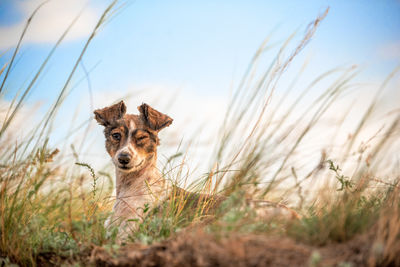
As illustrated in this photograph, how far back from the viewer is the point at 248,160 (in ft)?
12.1

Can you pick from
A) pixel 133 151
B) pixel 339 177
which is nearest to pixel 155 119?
pixel 133 151

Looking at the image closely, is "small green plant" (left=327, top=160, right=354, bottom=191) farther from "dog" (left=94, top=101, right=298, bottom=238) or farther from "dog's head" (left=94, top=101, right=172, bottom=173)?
"dog's head" (left=94, top=101, right=172, bottom=173)

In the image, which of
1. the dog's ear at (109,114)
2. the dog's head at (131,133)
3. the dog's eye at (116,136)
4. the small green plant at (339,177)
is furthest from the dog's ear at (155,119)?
the small green plant at (339,177)

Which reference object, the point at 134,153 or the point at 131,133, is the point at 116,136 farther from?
the point at 134,153

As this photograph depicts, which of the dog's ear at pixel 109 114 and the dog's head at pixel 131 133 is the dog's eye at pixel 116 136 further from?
the dog's ear at pixel 109 114

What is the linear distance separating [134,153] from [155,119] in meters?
0.75

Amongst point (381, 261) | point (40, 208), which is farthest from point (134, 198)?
point (381, 261)

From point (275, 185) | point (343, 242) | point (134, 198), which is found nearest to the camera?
point (343, 242)

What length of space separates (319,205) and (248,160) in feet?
3.31

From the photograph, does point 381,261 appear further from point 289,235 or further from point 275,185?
point 275,185

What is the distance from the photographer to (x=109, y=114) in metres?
5.05

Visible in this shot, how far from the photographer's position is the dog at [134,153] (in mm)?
4395

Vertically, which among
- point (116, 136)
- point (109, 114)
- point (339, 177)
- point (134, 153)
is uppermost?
point (109, 114)

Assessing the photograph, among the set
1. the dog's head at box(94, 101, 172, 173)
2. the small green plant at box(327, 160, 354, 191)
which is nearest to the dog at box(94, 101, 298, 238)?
the dog's head at box(94, 101, 172, 173)
